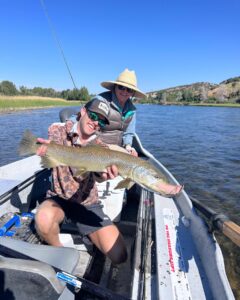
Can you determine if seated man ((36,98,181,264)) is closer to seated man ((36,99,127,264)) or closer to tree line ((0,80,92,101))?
seated man ((36,99,127,264))

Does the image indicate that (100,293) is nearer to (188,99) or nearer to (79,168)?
(79,168)

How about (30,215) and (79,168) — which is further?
(30,215)

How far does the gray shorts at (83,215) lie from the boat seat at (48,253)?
4.16ft

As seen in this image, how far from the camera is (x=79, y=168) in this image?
10.5ft

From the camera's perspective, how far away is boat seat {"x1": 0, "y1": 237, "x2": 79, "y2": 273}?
215 centimetres

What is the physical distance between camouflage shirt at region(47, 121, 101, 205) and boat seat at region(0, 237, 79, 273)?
1.23 metres

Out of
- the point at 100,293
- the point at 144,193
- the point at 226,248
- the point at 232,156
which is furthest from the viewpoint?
the point at 232,156

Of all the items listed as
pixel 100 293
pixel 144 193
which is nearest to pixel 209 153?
pixel 144 193

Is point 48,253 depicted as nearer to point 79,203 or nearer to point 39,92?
point 79,203

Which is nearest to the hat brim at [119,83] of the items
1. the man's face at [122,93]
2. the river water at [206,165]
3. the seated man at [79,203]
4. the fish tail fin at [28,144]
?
the man's face at [122,93]

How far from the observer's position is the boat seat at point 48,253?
2146 millimetres

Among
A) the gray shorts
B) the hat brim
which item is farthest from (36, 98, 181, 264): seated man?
the hat brim

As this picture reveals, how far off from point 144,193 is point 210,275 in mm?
2293

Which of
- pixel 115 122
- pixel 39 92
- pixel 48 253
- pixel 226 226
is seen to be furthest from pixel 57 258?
pixel 39 92
